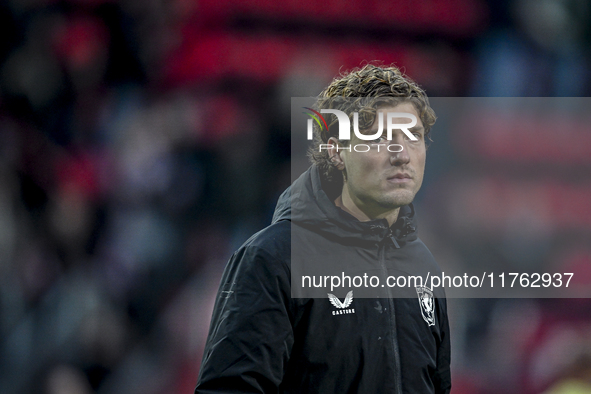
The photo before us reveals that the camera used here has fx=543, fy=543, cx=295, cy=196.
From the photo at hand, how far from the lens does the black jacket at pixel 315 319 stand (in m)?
0.78

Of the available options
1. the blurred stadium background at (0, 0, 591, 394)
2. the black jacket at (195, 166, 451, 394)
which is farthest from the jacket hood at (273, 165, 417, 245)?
the blurred stadium background at (0, 0, 591, 394)

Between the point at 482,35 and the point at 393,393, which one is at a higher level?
the point at 482,35

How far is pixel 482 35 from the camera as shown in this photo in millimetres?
2381

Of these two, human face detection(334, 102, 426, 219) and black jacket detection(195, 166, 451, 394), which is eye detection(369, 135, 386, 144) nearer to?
human face detection(334, 102, 426, 219)

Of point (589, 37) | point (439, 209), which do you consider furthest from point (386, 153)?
point (589, 37)

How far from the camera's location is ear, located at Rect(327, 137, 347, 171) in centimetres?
97

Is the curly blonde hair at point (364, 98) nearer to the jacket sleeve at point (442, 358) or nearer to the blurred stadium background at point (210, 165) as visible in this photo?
the jacket sleeve at point (442, 358)

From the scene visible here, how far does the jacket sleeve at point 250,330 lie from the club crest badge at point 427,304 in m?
0.26

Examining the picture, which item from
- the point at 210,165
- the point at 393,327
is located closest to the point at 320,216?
the point at 393,327

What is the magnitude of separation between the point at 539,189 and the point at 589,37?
2.32 feet

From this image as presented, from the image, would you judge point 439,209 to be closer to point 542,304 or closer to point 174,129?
point 542,304

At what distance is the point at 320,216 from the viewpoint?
0.91m

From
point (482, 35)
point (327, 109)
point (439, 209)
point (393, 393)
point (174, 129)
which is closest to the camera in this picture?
point (393, 393)

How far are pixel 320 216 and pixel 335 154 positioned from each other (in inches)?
5.2
